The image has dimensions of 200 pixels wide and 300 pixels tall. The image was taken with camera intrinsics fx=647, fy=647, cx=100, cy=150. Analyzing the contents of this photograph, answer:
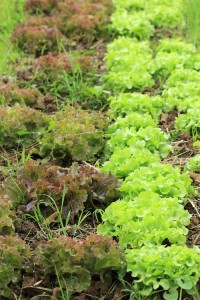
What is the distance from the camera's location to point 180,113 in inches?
190

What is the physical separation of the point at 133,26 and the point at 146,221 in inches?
133

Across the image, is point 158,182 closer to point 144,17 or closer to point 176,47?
point 176,47

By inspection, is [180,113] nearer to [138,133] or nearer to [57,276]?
[138,133]

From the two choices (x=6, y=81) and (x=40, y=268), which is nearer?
(x=40, y=268)

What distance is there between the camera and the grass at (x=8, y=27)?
5590 millimetres

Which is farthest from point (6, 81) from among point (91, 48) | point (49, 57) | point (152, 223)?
point (152, 223)

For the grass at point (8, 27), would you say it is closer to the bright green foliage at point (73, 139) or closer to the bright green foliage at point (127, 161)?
the bright green foliage at point (73, 139)

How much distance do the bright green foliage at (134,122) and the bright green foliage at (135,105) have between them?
0.21 metres

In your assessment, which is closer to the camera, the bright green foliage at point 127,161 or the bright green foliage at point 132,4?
the bright green foliage at point 127,161

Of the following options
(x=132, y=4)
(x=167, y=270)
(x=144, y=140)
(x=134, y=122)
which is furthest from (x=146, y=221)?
(x=132, y=4)

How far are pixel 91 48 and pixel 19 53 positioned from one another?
2.27ft

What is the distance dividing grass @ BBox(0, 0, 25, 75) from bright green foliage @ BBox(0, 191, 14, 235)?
215cm

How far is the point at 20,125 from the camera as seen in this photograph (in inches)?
176

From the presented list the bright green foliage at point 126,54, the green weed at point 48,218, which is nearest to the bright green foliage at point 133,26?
the bright green foliage at point 126,54
